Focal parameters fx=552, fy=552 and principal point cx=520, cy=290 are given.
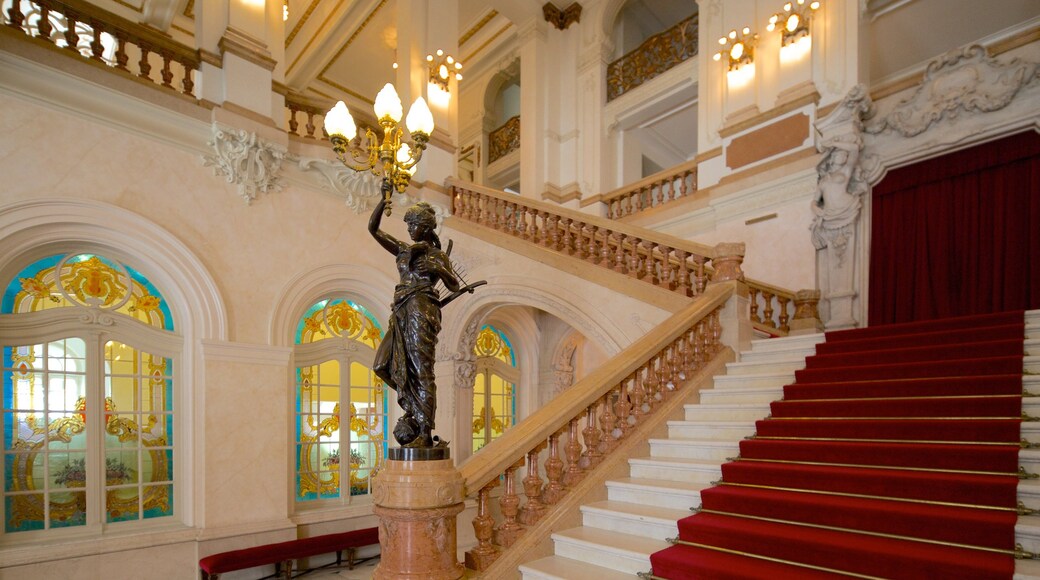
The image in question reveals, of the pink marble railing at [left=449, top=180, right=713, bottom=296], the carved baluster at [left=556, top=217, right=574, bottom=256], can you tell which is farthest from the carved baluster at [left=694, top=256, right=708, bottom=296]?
the carved baluster at [left=556, top=217, right=574, bottom=256]

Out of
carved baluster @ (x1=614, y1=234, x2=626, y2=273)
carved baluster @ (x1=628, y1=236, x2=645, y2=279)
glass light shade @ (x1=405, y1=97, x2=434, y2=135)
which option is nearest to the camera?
glass light shade @ (x1=405, y1=97, x2=434, y2=135)

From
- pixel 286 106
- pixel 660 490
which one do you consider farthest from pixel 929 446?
pixel 286 106

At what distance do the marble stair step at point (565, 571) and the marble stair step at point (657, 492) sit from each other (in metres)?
0.55

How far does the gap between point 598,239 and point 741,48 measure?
12.5 feet

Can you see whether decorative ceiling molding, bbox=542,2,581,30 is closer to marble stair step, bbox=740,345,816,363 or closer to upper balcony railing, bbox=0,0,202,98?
upper balcony railing, bbox=0,0,202,98

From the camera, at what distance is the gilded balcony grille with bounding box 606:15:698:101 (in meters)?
9.27

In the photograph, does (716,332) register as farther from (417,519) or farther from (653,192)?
(653,192)

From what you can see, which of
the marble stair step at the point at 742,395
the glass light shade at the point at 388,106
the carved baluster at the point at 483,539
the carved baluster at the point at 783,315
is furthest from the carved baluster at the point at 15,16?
the carved baluster at the point at 783,315

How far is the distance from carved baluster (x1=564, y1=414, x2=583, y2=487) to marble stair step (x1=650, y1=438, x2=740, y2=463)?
610 mm

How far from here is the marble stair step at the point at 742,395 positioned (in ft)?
12.9

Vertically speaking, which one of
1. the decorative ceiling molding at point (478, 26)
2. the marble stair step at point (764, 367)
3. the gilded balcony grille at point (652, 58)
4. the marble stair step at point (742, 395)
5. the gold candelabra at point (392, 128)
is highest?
the decorative ceiling molding at point (478, 26)

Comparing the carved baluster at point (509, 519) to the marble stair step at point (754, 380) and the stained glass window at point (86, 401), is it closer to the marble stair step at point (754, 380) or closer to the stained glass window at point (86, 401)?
the marble stair step at point (754, 380)

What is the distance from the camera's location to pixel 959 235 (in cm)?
566

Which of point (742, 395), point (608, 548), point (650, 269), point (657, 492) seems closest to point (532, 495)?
point (608, 548)
